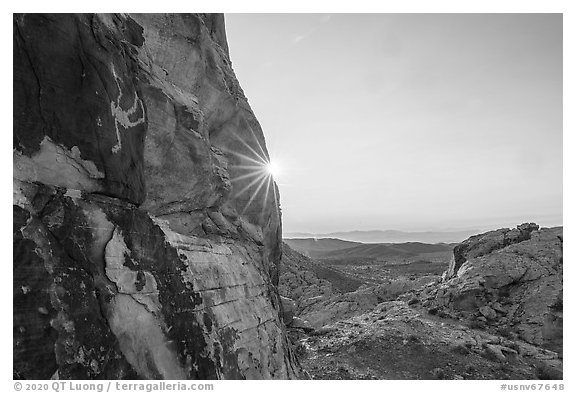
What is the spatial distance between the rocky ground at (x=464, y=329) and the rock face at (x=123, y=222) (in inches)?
339

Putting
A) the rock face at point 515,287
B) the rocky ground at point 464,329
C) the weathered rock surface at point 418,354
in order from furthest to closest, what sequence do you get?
the rock face at point 515,287 → the rocky ground at point 464,329 → the weathered rock surface at point 418,354

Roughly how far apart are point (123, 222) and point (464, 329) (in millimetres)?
25779

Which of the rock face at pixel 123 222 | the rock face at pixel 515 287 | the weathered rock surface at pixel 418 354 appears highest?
the rock face at pixel 123 222

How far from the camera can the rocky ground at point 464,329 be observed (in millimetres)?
19250

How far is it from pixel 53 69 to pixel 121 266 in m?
5.19

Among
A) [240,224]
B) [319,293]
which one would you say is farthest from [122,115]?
[319,293]

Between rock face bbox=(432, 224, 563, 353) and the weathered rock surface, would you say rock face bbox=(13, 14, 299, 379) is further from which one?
rock face bbox=(432, 224, 563, 353)

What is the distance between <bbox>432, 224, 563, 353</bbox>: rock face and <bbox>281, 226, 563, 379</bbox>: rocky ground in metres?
0.07

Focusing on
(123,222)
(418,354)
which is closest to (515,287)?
(418,354)

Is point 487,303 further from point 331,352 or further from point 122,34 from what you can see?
point 122,34

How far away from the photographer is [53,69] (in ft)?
25.7

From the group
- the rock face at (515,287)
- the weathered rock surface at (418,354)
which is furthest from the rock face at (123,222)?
the rock face at (515,287)

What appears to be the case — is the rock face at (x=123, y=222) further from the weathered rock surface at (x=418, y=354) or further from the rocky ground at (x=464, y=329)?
the rocky ground at (x=464, y=329)

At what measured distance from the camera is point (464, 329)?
24812 millimetres
